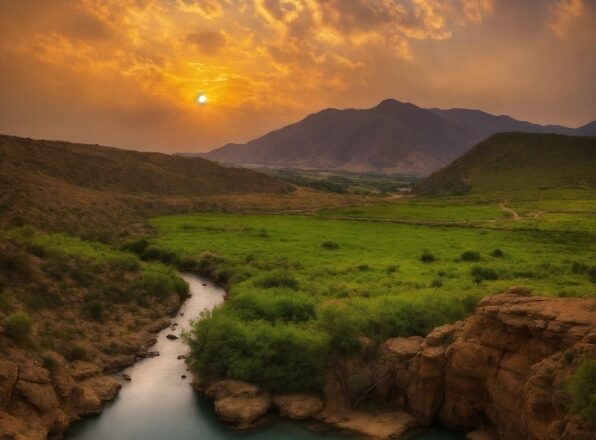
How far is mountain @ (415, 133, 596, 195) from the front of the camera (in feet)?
527

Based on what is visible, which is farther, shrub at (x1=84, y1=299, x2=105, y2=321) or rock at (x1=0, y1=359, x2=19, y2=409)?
shrub at (x1=84, y1=299, x2=105, y2=321)

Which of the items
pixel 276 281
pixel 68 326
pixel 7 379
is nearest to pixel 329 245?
pixel 276 281

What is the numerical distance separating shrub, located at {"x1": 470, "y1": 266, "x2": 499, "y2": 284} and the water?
21673mm

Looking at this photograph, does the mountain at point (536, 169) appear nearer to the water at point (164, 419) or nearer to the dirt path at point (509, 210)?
the dirt path at point (509, 210)

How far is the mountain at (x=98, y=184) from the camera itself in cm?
7906

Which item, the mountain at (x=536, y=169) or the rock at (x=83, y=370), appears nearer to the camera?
the rock at (x=83, y=370)

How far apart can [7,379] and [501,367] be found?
24.9 m

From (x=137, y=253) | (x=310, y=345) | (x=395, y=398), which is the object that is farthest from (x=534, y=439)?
(x=137, y=253)

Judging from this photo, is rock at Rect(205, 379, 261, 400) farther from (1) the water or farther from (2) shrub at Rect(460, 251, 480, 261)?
(2) shrub at Rect(460, 251, 480, 261)

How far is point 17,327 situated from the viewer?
1225 inches

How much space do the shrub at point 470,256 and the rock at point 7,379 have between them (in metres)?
45.6

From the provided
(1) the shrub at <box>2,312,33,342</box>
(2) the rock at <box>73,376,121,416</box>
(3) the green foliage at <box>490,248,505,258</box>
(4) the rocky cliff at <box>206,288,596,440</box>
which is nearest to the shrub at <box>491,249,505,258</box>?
(3) the green foliage at <box>490,248,505,258</box>

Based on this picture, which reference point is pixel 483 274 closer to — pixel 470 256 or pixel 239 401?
pixel 470 256

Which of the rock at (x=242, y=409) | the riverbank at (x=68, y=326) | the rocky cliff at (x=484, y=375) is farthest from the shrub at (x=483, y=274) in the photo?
the riverbank at (x=68, y=326)
